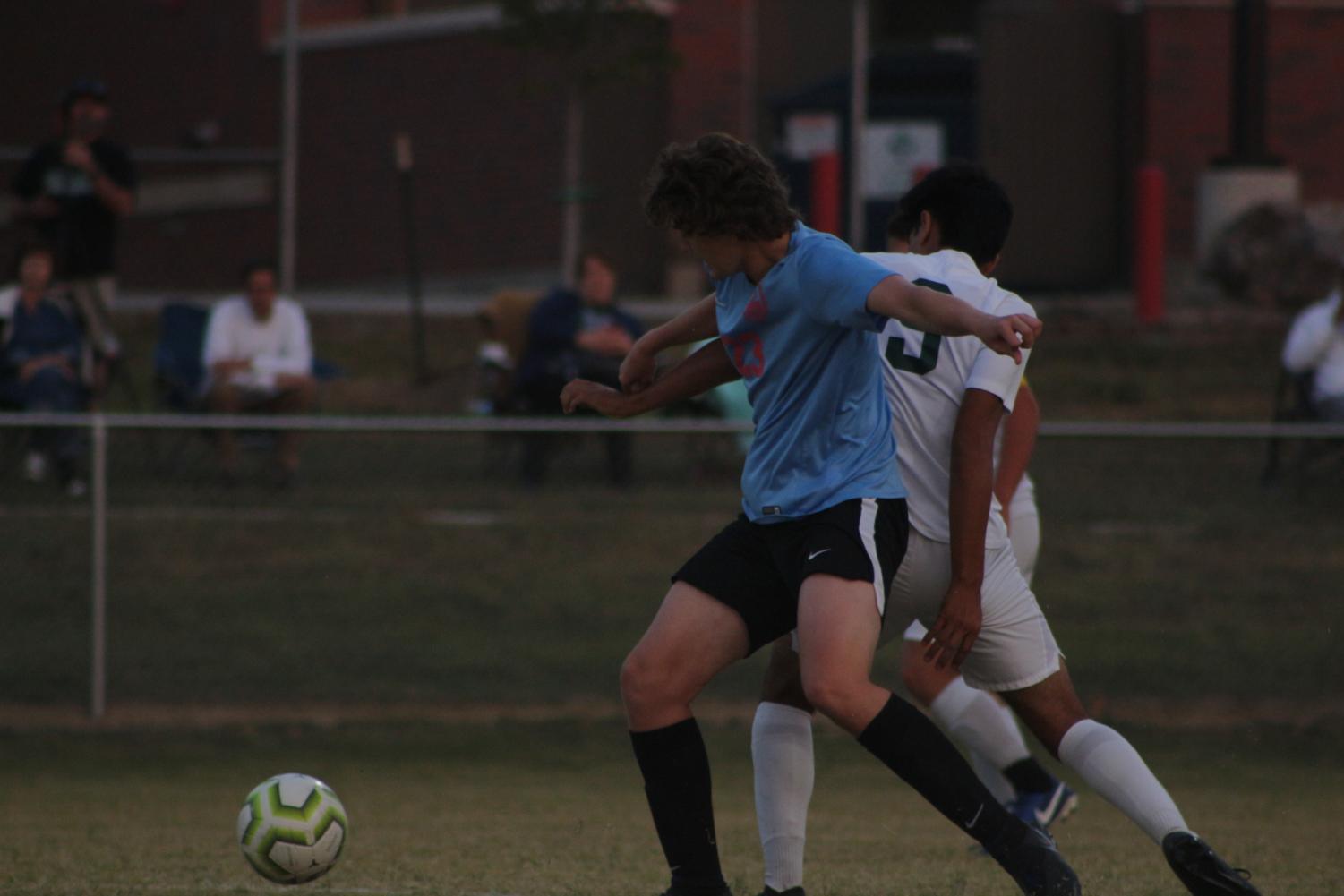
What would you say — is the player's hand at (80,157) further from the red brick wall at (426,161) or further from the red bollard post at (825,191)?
the red brick wall at (426,161)

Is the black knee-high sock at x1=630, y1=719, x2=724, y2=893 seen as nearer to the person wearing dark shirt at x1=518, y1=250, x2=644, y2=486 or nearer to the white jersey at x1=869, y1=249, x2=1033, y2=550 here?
the white jersey at x1=869, y1=249, x2=1033, y2=550

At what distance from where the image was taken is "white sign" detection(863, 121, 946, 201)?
17938 millimetres

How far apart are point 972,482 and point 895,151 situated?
1386cm

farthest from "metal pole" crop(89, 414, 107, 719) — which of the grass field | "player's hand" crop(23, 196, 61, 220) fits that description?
"player's hand" crop(23, 196, 61, 220)

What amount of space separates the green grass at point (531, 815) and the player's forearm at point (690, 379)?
1430 mm

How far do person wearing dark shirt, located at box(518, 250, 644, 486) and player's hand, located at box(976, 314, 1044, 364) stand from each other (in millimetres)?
7474

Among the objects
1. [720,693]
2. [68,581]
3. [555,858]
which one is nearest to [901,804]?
[720,693]

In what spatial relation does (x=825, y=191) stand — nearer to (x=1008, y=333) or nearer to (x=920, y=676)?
(x=920, y=676)

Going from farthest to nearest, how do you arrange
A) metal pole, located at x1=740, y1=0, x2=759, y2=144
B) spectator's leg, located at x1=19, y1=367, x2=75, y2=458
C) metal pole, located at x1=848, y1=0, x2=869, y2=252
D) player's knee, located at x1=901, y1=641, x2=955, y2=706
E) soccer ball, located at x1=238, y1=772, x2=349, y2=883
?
metal pole, located at x1=740, y1=0, x2=759, y2=144
metal pole, located at x1=848, y1=0, x2=869, y2=252
spectator's leg, located at x1=19, y1=367, x2=75, y2=458
player's knee, located at x1=901, y1=641, x2=955, y2=706
soccer ball, located at x1=238, y1=772, x2=349, y2=883

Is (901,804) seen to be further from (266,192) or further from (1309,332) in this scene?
(266,192)

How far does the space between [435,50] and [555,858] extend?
15895 millimetres

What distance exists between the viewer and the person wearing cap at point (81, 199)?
12680mm

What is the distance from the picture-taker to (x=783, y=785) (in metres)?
4.91

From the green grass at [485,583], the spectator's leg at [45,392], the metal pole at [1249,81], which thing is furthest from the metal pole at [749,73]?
the green grass at [485,583]
